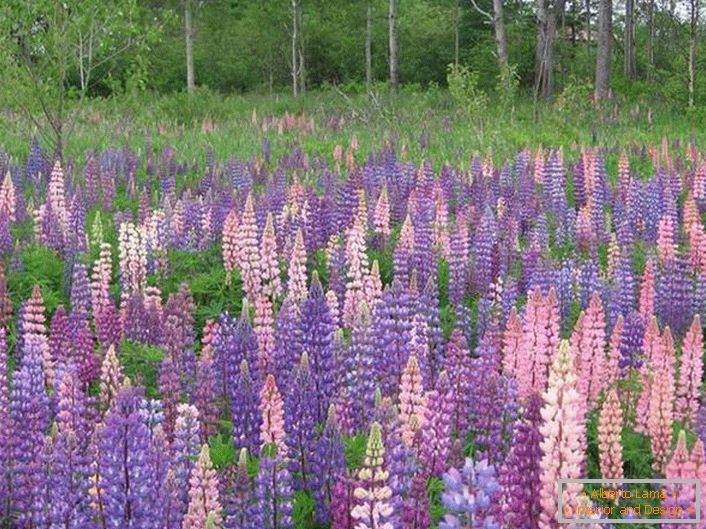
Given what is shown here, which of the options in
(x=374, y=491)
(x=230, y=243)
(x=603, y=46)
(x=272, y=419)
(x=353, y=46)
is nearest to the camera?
(x=374, y=491)

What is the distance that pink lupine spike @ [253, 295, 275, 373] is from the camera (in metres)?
5.00

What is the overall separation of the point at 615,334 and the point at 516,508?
2054 mm

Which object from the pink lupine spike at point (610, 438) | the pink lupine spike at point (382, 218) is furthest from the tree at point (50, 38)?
the pink lupine spike at point (610, 438)

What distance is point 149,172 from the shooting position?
11.8 m

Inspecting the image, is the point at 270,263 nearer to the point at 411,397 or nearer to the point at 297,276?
the point at 297,276

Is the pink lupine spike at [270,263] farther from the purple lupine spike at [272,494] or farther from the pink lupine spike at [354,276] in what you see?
the purple lupine spike at [272,494]

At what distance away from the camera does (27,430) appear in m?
3.65

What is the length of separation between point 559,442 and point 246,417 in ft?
4.69

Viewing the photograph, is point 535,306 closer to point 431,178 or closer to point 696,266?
point 696,266

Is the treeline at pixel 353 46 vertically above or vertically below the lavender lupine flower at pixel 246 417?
above

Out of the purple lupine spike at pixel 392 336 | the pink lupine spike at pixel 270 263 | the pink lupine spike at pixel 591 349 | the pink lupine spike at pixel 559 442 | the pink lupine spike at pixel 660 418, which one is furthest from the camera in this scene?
the pink lupine spike at pixel 270 263

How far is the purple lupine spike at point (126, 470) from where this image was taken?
2977 mm

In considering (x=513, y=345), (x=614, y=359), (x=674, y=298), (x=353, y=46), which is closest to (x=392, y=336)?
(x=513, y=345)

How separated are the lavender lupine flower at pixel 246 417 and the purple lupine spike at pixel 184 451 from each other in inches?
8.8
